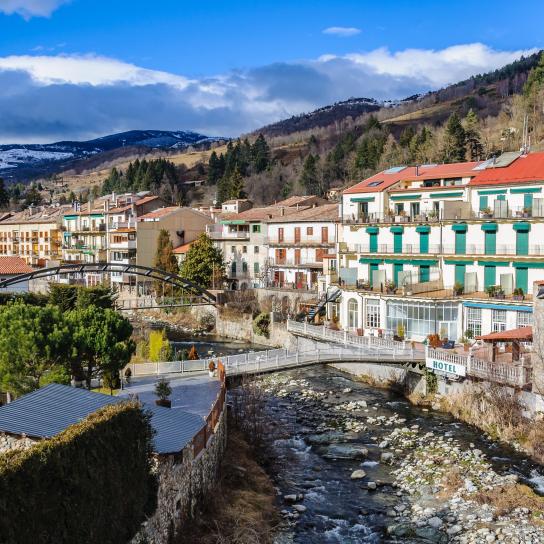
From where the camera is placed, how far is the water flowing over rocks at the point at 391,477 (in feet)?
69.5

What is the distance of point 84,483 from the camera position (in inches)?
566

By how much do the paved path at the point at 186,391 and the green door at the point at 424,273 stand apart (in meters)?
17.3

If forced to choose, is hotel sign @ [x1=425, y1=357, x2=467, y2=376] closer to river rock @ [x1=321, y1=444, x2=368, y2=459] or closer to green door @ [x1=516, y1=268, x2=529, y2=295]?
river rock @ [x1=321, y1=444, x2=368, y2=459]

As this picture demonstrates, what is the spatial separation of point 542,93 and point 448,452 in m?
77.8

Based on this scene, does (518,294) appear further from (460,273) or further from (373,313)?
(373,313)

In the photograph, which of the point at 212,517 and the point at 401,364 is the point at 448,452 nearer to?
the point at 401,364

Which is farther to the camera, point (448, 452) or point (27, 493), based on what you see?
point (448, 452)

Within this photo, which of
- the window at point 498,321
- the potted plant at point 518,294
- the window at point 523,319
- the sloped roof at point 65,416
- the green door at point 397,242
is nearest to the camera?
the sloped roof at point 65,416

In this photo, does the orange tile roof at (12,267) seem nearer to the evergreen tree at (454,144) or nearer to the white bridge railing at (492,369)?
the evergreen tree at (454,144)

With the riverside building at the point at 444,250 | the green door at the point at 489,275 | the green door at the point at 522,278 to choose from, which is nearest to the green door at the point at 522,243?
the riverside building at the point at 444,250

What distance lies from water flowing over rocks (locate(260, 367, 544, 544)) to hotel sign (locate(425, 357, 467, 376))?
221 cm

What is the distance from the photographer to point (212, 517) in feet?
67.9

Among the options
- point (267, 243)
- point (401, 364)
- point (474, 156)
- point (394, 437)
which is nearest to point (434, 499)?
point (394, 437)

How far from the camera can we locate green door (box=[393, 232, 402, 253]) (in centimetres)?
4594
